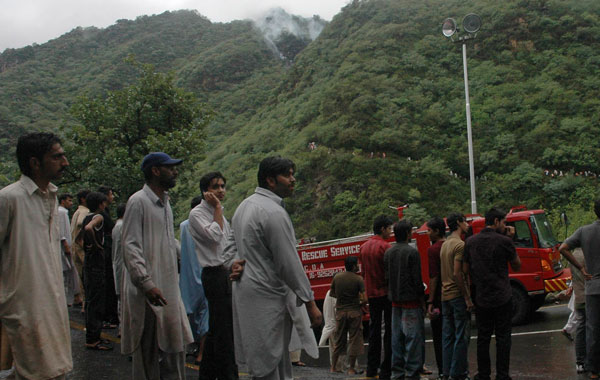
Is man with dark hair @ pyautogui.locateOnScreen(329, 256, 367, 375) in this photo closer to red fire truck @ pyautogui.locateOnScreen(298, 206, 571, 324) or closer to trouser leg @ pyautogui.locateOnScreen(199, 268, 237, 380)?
trouser leg @ pyautogui.locateOnScreen(199, 268, 237, 380)

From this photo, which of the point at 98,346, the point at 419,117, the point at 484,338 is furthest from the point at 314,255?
the point at 419,117

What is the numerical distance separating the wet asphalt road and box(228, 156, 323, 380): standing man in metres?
1.01

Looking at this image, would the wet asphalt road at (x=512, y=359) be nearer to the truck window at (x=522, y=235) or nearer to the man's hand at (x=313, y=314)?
the man's hand at (x=313, y=314)

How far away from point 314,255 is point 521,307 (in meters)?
4.60

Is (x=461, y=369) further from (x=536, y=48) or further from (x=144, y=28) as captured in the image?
(x=144, y=28)

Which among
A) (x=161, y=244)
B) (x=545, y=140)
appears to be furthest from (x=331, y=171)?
(x=161, y=244)

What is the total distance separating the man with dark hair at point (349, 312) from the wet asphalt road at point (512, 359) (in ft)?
1.55

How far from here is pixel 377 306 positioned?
777cm

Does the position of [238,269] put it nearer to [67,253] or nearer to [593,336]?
[593,336]

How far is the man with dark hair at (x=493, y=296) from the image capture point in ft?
20.4

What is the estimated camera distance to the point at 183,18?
128250 mm

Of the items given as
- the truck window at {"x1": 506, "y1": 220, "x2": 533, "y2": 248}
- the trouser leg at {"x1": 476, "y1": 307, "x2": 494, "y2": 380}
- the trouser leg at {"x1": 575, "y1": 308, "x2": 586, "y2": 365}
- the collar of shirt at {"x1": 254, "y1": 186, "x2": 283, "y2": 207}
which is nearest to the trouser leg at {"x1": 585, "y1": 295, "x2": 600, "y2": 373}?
the trouser leg at {"x1": 575, "y1": 308, "x2": 586, "y2": 365}

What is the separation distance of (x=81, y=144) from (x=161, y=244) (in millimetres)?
16504

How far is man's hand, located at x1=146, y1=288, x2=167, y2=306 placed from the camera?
421 cm
